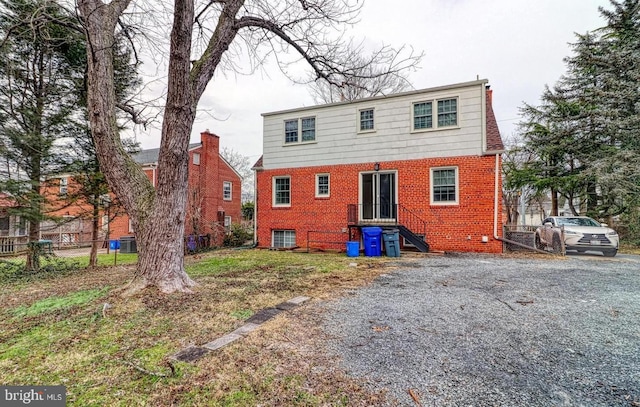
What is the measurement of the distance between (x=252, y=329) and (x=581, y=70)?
65.7 feet

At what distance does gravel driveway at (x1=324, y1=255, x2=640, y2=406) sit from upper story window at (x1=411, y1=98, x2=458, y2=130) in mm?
6715

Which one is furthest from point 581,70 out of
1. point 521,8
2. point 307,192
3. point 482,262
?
point 307,192

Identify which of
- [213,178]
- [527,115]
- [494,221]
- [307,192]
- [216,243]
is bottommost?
[216,243]

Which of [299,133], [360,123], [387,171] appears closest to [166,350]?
[387,171]

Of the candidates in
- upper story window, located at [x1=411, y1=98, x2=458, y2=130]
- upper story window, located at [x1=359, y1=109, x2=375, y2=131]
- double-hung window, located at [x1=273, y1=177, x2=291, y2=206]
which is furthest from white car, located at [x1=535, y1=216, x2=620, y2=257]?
double-hung window, located at [x1=273, y1=177, x2=291, y2=206]

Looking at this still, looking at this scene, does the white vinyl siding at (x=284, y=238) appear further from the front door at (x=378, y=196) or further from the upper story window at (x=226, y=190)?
the upper story window at (x=226, y=190)

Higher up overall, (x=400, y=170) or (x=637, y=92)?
(x=637, y=92)

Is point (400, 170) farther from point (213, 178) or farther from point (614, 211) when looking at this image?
point (213, 178)

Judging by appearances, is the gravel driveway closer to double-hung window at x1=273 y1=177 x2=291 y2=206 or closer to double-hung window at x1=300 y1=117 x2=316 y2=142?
double-hung window at x1=273 y1=177 x2=291 y2=206

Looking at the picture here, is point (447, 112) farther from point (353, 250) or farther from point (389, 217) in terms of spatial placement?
point (353, 250)

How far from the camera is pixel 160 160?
4926 mm

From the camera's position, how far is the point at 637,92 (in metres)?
12.6

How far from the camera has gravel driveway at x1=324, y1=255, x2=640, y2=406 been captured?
2252 millimetres

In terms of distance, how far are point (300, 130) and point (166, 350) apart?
11.4 m
